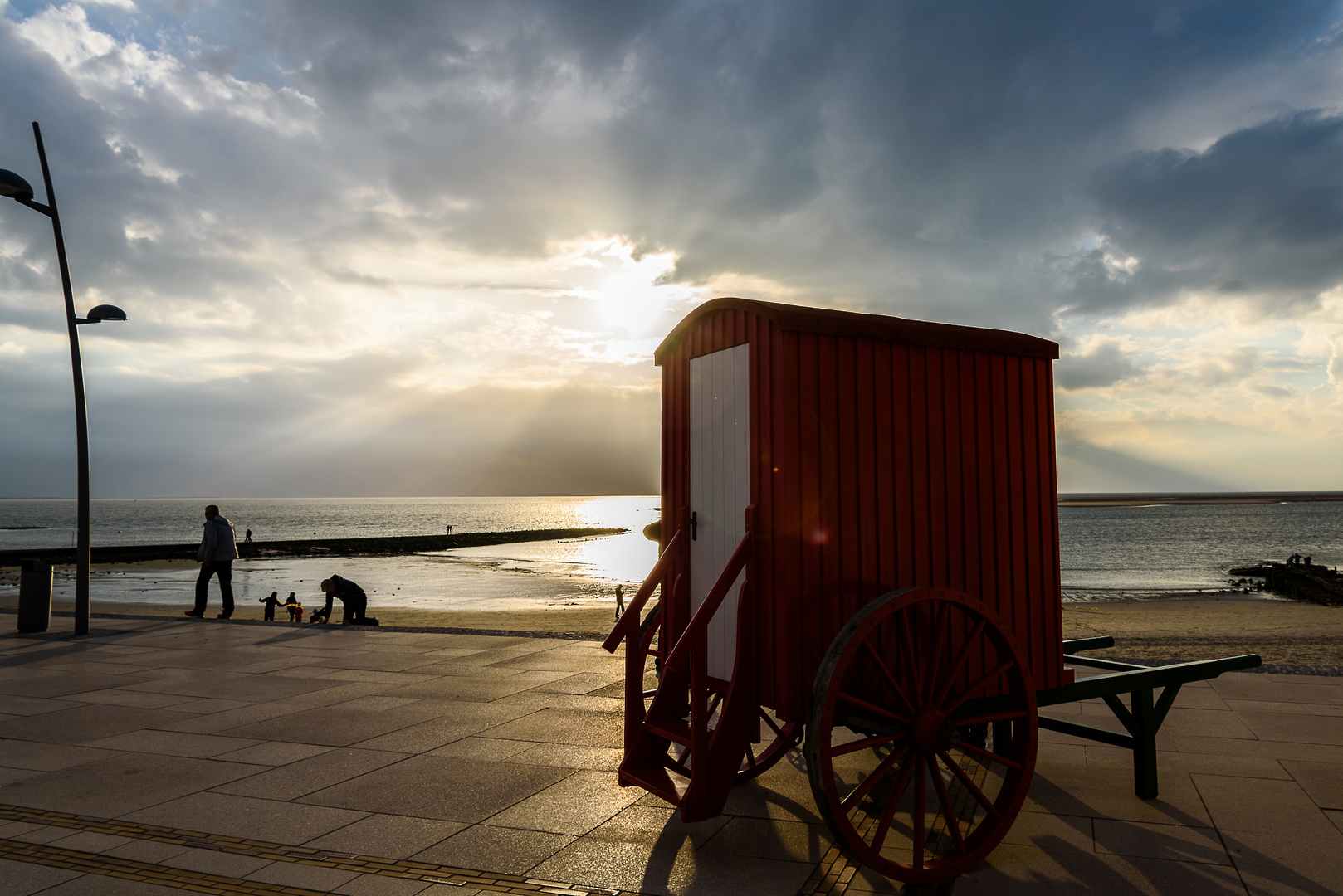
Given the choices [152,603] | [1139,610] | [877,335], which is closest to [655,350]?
[877,335]

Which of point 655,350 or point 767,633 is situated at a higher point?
point 655,350

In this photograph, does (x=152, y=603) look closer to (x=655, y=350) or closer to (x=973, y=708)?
(x=655, y=350)

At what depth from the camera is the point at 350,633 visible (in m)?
11.5

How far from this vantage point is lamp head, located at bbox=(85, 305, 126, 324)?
1169 cm

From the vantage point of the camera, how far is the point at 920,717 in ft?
13.0

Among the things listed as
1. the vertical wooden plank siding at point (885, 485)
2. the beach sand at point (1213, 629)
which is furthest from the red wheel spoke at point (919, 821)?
the beach sand at point (1213, 629)

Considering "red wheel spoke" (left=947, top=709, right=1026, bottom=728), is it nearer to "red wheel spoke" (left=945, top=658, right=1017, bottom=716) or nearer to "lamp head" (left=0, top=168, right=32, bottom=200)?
"red wheel spoke" (left=945, top=658, right=1017, bottom=716)

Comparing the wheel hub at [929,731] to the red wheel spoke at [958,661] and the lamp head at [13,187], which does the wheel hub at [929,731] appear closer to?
the red wheel spoke at [958,661]

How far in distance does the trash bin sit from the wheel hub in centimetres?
1310

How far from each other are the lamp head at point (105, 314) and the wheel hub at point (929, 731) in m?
12.9

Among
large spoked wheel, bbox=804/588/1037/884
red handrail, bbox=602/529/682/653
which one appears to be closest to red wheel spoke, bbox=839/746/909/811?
large spoked wheel, bbox=804/588/1037/884

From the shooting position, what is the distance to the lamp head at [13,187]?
10.4 metres

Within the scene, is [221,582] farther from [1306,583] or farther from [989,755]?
[1306,583]

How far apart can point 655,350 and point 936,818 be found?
3.65 m
